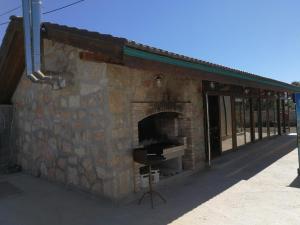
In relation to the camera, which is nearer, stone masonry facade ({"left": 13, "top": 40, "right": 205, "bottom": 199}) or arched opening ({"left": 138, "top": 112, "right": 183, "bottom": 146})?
stone masonry facade ({"left": 13, "top": 40, "right": 205, "bottom": 199})

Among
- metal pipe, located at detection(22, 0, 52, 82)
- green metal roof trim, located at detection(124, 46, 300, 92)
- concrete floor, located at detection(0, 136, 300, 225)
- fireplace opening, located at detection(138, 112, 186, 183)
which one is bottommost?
concrete floor, located at detection(0, 136, 300, 225)

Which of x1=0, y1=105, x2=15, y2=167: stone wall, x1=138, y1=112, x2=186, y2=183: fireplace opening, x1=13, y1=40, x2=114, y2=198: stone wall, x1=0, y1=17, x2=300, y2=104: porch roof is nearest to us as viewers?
x1=0, y1=17, x2=300, y2=104: porch roof

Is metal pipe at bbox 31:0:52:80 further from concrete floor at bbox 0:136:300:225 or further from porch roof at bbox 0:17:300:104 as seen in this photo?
concrete floor at bbox 0:136:300:225

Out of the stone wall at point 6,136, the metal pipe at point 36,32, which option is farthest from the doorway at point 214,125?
the stone wall at point 6,136

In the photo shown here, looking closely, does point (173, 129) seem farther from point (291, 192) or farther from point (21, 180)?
point (21, 180)

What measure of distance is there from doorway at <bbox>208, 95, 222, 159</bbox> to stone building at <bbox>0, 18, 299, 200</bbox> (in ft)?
0.11

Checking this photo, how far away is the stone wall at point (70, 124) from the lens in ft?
19.9

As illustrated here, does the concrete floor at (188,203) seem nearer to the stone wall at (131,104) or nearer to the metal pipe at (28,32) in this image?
the stone wall at (131,104)

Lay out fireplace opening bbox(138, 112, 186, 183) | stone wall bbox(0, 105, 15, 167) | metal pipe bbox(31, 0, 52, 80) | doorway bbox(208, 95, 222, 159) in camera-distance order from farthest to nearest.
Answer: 1. doorway bbox(208, 95, 222, 159)
2. stone wall bbox(0, 105, 15, 167)
3. fireplace opening bbox(138, 112, 186, 183)
4. metal pipe bbox(31, 0, 52, 80)

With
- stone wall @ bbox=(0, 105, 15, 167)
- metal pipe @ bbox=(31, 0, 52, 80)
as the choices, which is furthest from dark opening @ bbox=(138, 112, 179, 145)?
stone wall @ bbox=(0, 105, 15, 167)

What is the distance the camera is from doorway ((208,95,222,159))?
10.4m

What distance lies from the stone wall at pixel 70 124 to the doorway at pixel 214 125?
5039 mm

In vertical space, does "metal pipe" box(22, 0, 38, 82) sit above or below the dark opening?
above

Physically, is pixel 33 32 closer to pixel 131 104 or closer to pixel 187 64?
pixel 131 104
